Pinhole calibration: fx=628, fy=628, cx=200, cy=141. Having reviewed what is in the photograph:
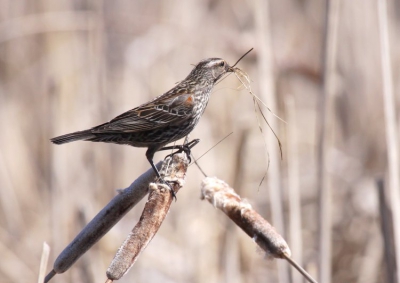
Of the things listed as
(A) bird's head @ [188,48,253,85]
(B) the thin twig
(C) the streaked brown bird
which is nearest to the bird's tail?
(C) the streaked brown bird

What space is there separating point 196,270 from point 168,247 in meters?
0.48

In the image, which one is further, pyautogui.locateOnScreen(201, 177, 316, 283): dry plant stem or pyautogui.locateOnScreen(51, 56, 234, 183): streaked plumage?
pyautogui.locateOnScreen(51, 56, 234, 183): streaked plumage

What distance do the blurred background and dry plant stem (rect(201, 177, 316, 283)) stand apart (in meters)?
1.75

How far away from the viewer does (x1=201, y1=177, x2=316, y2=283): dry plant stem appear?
63.9 inches

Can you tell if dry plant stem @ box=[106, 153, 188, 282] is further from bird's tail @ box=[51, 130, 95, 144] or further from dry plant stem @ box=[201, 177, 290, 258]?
bird's tail @ box=[51, 130, 95, 144]

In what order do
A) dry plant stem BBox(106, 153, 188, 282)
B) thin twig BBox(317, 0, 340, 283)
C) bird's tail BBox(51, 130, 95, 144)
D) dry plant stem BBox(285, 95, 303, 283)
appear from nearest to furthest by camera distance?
1. dry plant stem BBox(106, 153, 188, 282)
2. bird's tail BBox(51, 130, 95, 144)
3. thin twig BBox(317, 0, 340, 283)
4. dry plant stem BBox(285, 95, 303, 283)

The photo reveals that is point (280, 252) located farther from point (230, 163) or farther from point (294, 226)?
point (230, 163)

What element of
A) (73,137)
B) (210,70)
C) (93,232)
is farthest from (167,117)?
(93,232)

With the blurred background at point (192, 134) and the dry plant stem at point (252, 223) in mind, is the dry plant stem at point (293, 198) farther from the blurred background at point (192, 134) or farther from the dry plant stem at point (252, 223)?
the dry plant stem at point (252, 223)

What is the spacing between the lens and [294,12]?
547cm

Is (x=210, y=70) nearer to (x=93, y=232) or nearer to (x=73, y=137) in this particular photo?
(x=73, y=137)

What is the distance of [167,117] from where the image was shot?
299 cm

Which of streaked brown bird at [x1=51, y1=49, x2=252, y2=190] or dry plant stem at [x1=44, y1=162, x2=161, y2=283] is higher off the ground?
streaked brown bird at [x1=51, y1=49, x2=252, y2=190]

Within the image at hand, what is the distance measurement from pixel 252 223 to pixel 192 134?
293 centimetres
